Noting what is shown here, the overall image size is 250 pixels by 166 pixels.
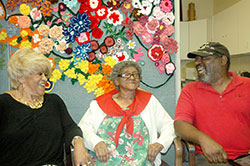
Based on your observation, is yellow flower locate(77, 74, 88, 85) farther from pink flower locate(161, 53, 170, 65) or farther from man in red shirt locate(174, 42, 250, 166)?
man in red shirt locate(174, 42, 250, 166)

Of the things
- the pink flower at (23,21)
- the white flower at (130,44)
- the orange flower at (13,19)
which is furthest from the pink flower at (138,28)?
the orange flower at (13,19)

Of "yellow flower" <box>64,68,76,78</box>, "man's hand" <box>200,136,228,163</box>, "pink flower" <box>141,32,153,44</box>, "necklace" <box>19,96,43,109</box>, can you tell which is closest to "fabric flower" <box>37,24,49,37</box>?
"yellow flower" <box>64,68,76,78</box>

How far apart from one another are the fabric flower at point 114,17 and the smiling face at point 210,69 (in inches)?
37.8

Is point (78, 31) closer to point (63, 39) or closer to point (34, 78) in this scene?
point (63, 39)

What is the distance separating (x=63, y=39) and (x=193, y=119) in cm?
151

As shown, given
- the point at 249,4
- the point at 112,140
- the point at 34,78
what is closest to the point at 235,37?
the point at 249,4

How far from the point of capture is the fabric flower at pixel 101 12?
2.21m

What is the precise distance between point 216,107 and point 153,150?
25.0 inches

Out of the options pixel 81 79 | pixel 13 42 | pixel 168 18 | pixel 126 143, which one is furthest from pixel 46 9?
pixel 126 143

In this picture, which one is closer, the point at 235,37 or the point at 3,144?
the point at 3,144

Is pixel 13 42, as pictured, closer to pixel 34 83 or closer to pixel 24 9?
pixel 24 9

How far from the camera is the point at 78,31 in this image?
7.18 ft

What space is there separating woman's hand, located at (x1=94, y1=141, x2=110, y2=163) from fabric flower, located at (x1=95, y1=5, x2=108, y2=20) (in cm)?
134

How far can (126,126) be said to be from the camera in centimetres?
177
